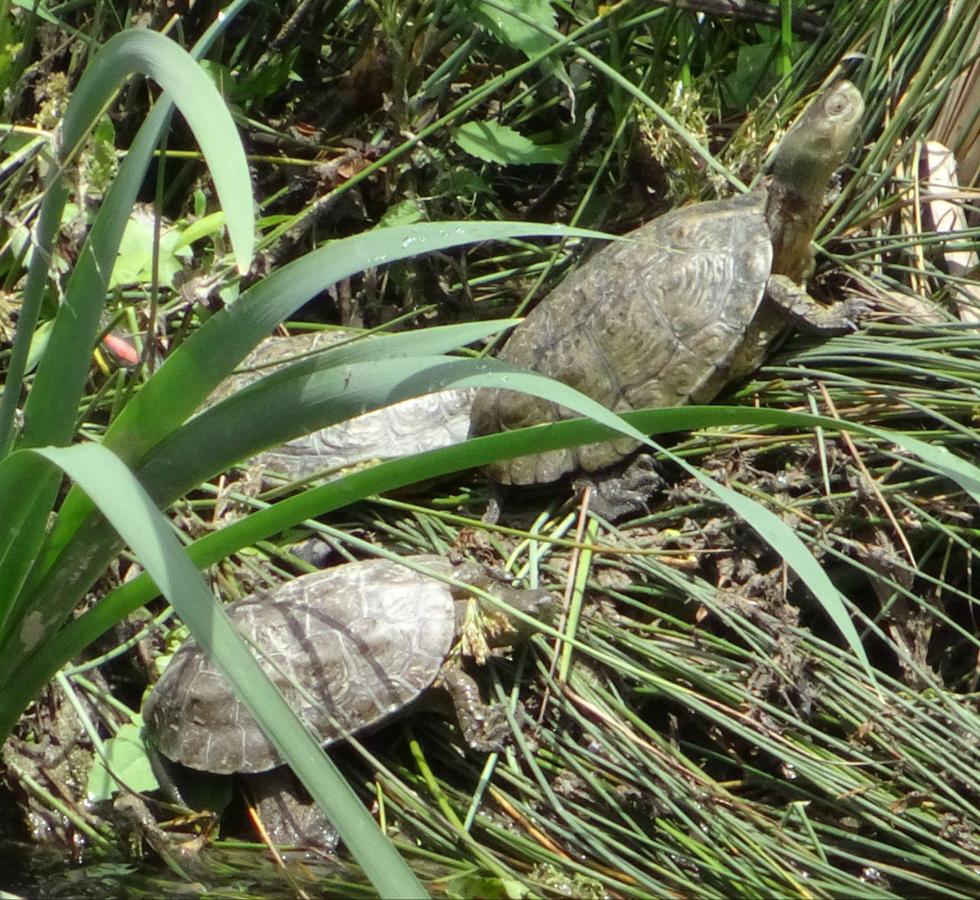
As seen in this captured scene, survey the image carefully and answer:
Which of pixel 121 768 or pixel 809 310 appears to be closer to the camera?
pixel 121 768

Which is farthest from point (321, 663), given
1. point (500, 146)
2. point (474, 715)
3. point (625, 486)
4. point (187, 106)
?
point (500, 146)

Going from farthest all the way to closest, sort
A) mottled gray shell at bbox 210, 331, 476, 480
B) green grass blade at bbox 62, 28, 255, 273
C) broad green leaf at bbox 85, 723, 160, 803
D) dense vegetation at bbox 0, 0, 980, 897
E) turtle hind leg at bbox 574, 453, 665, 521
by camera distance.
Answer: mottled gray shell at bbox 210, 331, 476, 480 → turtle hind leg at bbox 574, 453, 665, 521 → broad green leaf at bbox 85, 723, 160, 803 → dense vegetation at bbox 0, 0, 980, 897 → green grass blade at bbox 62, 28, 255, 273

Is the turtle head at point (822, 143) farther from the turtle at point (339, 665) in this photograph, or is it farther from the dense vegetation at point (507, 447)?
the turtle at point (339, 665)

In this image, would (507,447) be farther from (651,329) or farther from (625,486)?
(651,329)

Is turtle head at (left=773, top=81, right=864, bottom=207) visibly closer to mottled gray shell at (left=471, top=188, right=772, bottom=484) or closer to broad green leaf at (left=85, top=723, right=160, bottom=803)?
mottled gray shell at (left=471, top=188, right=772, bottom=484)

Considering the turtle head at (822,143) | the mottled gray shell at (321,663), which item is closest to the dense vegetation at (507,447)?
the mottled gray shell at (321,663)

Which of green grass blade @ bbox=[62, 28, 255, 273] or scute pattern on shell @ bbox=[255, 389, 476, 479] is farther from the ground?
green grass blade @ bbox=[62, 28, 255, 273]

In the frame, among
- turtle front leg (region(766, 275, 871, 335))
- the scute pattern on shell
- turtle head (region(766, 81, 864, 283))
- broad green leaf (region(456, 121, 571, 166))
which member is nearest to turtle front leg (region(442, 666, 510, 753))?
the scute pattern on shell
